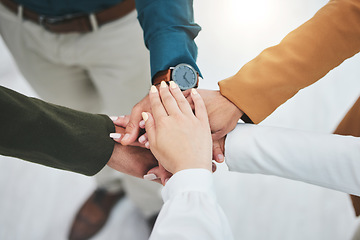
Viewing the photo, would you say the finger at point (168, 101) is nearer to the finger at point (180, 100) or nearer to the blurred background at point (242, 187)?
the finger at point (180, 100)

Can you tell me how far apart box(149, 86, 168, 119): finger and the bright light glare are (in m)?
1.18

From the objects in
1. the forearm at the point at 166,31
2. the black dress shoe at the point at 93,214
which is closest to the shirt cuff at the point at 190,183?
the forearm at the point at 166,31

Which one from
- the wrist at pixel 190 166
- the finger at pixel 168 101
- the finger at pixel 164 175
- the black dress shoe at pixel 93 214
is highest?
the finger at pixel 168 101

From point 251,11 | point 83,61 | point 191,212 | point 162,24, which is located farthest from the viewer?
point 251,11

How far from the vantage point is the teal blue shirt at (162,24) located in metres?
0.80

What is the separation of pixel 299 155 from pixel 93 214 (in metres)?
0.95

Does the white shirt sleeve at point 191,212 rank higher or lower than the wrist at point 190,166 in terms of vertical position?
lower

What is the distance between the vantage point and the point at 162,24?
808 mm

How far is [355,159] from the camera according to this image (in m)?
0.58

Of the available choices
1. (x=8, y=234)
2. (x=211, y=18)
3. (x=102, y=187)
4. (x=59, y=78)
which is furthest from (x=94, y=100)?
(x=211, y=18)

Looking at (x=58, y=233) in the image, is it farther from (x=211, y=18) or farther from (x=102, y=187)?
(x=211, y=18)

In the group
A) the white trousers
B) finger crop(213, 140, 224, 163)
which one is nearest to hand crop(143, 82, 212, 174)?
finger crop(213, 140, 224, 163)

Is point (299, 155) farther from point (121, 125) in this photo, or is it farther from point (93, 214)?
point (93, 214)

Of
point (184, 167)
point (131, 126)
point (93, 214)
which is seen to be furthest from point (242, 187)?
point (184, 167)
